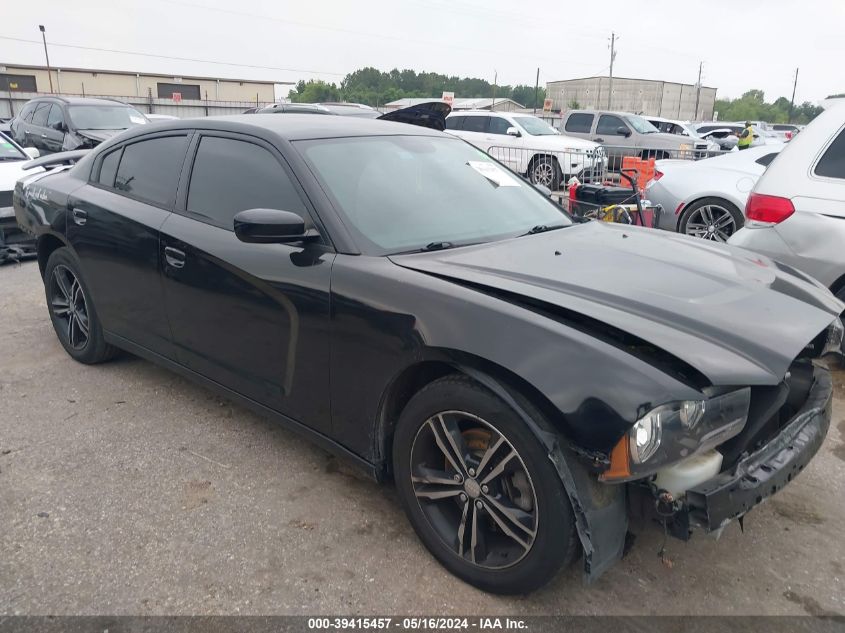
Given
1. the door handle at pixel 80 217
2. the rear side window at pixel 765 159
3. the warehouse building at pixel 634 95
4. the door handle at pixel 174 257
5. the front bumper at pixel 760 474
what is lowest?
the front bumper at pixel 760 474

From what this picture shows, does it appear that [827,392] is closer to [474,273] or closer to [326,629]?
[474,273]

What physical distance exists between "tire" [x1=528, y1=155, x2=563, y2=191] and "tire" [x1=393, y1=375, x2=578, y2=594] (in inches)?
420

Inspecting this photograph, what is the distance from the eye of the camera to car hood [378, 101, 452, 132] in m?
4.29

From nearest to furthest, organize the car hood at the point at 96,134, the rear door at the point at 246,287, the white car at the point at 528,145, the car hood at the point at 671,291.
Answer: the car hood at the point at 671,291, the rear door at the point at 246,287, the car hood at the point at 96,134, the white car at the point at 528,145

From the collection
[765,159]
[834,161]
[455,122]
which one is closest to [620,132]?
[455,122]

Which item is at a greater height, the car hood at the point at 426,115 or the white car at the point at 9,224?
the car hood at the point at 426,115

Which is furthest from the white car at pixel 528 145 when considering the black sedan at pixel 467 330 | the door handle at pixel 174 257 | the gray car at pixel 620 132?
→ the door handle at pixel 174 257

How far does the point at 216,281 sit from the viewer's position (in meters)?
3.06

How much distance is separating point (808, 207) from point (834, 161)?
34 centimetres

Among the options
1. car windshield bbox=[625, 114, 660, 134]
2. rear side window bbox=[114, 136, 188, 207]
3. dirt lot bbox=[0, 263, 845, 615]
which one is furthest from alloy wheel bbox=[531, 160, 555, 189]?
rear side window bbox=[114, 136, 188, 207]

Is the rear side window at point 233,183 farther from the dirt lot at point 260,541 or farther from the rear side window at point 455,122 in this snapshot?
the rear side window at point 455,122

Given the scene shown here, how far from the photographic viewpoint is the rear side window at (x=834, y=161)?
4027 mm

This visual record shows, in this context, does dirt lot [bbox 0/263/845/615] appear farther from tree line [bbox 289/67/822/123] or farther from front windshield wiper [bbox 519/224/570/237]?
tree line [bbox 289/67/822/123]

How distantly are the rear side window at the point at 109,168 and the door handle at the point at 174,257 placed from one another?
0.91m
